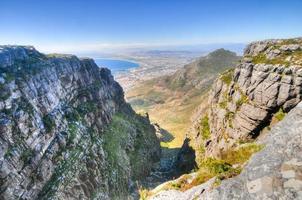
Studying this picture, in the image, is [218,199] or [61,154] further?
[61,154]

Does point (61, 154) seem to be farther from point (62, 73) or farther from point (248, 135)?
point (248, 135)

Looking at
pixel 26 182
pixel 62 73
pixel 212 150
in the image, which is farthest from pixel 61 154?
pixel 212 150

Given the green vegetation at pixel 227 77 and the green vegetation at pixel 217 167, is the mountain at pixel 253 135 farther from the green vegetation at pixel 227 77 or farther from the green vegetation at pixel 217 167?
the green vegetation at pixel 227 77

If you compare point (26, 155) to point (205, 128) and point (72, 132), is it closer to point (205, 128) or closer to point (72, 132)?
point (72, 132)

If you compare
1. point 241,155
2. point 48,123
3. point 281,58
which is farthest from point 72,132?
point 241,155

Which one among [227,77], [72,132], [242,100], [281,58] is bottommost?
[72,132]

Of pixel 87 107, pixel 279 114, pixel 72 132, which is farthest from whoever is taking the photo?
pixel 87 107

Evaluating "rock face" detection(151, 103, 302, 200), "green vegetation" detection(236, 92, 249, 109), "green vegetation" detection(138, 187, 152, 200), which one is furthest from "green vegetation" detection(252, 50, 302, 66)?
"rock face" detection(151, 103, 302, 200)
